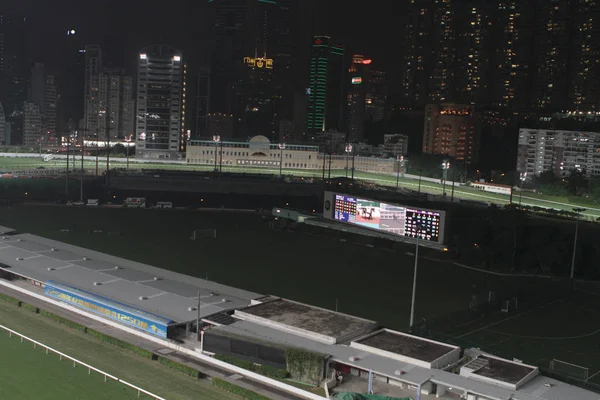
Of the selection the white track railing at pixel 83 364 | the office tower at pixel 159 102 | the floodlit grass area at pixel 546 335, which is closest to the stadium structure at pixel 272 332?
the white track railing at pixel 83 364

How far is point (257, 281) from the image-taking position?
2006 cm

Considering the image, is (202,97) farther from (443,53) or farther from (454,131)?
(454,131)

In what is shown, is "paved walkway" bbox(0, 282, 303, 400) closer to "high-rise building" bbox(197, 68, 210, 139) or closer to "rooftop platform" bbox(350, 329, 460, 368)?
"rooftop platform" bbox(350, 329, 460, 368)

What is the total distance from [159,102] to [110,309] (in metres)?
58.3

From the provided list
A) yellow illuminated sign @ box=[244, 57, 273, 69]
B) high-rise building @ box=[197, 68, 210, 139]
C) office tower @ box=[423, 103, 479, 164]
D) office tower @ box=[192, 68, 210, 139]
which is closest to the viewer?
office tower @ box=[423, 103, 479, 164]

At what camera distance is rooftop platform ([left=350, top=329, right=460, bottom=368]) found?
11.5m

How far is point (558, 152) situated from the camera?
2015 inches

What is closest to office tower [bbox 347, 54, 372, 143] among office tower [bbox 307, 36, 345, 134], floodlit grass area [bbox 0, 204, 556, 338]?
office tower [bbox 307, 36, 345, 134]

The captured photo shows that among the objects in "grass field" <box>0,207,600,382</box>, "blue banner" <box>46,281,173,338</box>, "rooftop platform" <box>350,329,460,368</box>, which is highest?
"rooftop platform" <box>350,329,460,368</box>

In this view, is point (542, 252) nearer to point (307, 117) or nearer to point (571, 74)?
point (571, 74)

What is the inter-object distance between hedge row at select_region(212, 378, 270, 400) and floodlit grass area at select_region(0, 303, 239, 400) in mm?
109

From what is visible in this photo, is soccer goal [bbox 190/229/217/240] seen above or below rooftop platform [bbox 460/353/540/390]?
below

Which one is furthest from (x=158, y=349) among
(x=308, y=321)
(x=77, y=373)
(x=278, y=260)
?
(x=278, y=260)

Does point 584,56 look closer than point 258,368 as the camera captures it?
No
